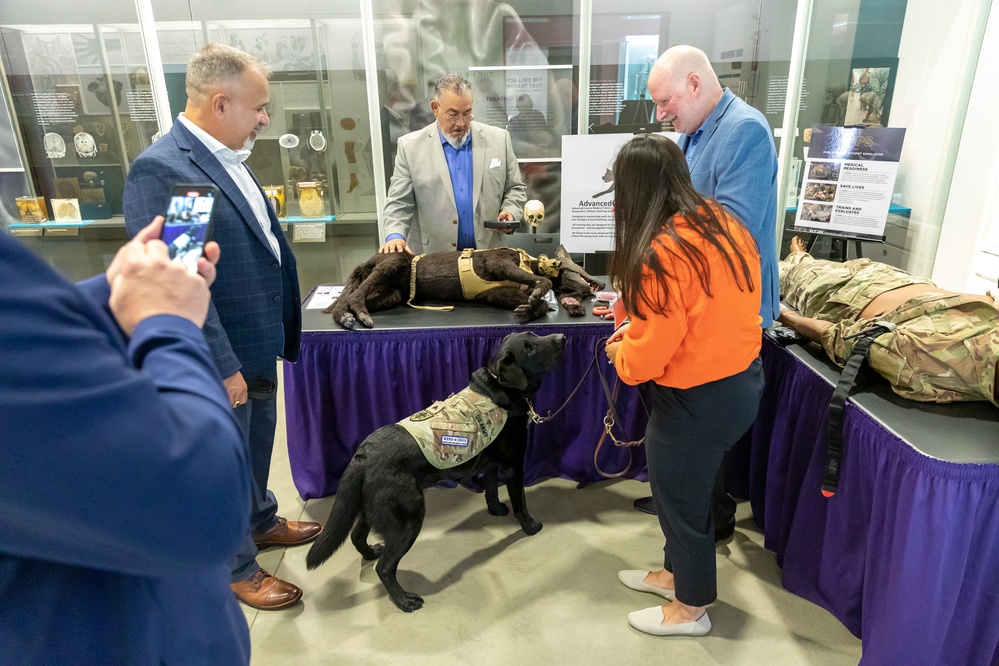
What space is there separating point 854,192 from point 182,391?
3.87 m

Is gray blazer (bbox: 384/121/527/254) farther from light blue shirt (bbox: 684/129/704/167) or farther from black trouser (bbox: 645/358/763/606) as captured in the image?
black trouser (bbox: 645/358/763/606)

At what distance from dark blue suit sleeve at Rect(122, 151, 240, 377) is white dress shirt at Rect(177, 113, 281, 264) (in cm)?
15

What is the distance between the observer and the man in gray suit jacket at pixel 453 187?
10.4ft

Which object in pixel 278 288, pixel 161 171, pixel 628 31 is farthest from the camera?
pixel 628 31

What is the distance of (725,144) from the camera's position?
1.99m

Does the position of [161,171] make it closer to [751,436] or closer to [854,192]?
[751,436]

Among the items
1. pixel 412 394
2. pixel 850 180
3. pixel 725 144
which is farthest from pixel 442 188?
pixel 850 180

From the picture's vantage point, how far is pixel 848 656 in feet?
6.45

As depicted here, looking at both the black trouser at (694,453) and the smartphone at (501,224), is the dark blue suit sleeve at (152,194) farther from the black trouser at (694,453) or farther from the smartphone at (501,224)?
the smartphone at (501,224)

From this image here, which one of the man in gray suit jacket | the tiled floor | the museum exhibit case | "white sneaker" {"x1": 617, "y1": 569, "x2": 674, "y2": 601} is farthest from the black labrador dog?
the museum exhibit case

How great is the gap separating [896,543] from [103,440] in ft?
6.26

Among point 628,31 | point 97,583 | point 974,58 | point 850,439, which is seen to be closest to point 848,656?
point 850,439

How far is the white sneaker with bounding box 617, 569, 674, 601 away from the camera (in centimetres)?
221

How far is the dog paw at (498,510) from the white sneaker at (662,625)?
79 cm
